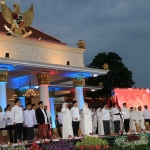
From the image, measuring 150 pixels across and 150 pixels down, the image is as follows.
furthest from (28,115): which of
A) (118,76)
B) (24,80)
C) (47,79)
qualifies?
(118,76)

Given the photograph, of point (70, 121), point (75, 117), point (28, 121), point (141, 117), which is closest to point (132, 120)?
point (141, 117)

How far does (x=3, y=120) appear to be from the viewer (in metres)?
11.6

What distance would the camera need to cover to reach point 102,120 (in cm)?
1390

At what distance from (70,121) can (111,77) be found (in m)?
19.3

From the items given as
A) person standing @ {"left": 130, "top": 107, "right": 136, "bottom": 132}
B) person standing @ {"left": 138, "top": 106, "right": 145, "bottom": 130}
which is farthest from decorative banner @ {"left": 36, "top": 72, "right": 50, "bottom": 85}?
person standing @ {"left": 138, "top": 106, "right": 145, "bottom": 130}

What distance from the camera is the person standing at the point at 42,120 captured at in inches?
444

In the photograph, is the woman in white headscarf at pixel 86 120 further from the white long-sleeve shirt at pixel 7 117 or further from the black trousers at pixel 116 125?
the white long-sleeve shirt at pixel 7 117

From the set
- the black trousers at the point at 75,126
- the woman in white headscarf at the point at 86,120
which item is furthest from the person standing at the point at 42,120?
the woman in white headscarf at the point at 86,120

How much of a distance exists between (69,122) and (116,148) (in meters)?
5.00

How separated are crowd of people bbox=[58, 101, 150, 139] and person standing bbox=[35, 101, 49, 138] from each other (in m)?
0.97

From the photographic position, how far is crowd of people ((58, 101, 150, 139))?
12281mm

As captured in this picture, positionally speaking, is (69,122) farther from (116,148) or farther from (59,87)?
(59,87)

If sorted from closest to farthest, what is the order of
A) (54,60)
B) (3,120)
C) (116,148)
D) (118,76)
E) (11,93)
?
1. (116,148)
2. (3,120)
3. (54,60)
4. (11,93)
5. (118,76)

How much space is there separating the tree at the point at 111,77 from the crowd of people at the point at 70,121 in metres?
14.9
